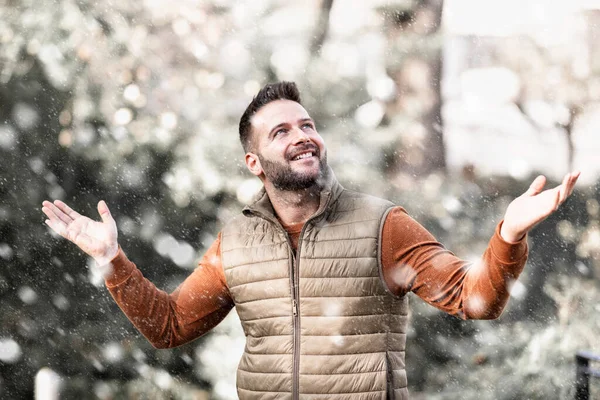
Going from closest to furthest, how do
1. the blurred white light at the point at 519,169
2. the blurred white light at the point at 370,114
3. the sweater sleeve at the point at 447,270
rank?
the sweater sleeve at the point at 447,270, the blurred white light at the point at 370,114, the blurred white light at the point at 519,169

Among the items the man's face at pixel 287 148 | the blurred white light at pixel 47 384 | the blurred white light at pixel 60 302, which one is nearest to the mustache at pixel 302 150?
the man's face at pixel 287 148

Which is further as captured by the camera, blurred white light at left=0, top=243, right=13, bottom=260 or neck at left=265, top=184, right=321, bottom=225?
blurred white light at left=0, top=243, right=13, bottom=260

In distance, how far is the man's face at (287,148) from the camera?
2.52 meters

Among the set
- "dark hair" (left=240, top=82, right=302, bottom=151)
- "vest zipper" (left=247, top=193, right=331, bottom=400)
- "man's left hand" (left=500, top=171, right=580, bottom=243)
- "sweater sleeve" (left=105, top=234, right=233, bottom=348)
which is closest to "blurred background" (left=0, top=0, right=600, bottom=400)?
"dark hair" (left=240, top=82, right=302, bottom=151)

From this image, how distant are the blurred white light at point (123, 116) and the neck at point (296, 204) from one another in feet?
6.05

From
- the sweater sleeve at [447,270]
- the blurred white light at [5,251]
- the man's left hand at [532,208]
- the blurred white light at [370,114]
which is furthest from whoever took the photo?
the blurred white light at [370,114]

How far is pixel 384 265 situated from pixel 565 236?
269 centimetres

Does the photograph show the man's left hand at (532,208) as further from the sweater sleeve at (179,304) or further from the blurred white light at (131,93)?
the blurred white light at (131,93)

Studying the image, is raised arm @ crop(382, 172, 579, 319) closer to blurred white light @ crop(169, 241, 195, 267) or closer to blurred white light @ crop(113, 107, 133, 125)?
blurred white light @ crop(169, 241, 195, 267)

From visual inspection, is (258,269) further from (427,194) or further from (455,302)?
(427,194)

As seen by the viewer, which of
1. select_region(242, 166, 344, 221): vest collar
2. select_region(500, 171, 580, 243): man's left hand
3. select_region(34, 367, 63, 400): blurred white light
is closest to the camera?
select_region(500, 171, 580, 243): man's left hand

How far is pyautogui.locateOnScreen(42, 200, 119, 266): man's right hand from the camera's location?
250 centimetres

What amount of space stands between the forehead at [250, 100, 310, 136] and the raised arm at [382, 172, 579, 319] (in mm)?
495

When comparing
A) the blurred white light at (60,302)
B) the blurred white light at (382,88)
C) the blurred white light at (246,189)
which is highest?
the blurred white light at (382,88)
